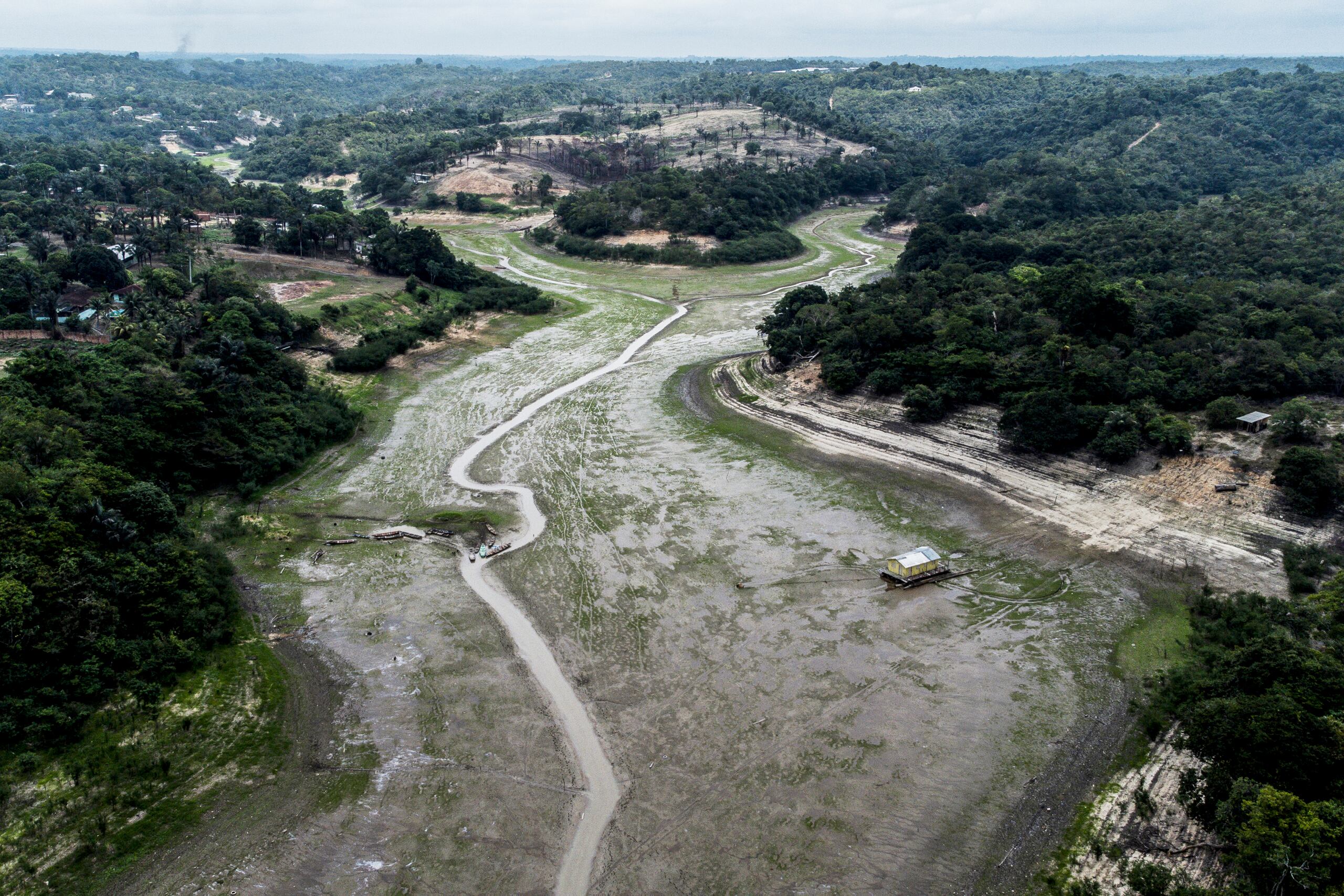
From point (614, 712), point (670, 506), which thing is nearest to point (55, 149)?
point (670, 506)

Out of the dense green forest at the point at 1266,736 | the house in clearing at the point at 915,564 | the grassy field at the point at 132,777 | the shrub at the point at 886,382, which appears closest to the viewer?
the dense green forest at the point at 1266,736

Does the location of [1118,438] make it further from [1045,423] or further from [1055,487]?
[1055,487]

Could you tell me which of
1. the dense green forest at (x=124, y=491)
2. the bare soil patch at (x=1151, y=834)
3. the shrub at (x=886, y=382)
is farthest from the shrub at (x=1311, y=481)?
the dense green forest at (x=124, y=491)

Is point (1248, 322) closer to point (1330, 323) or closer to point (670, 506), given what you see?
point (1330, 323)

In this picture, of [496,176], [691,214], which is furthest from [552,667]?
[496,176]

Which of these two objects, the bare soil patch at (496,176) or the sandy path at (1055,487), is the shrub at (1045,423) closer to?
the sandy path at (1055,487)

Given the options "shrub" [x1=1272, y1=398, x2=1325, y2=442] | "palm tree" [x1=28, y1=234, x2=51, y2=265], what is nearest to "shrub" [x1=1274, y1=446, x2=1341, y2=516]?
"shrub" [x1=1272, y1=398, x2=1325, y2=442]
